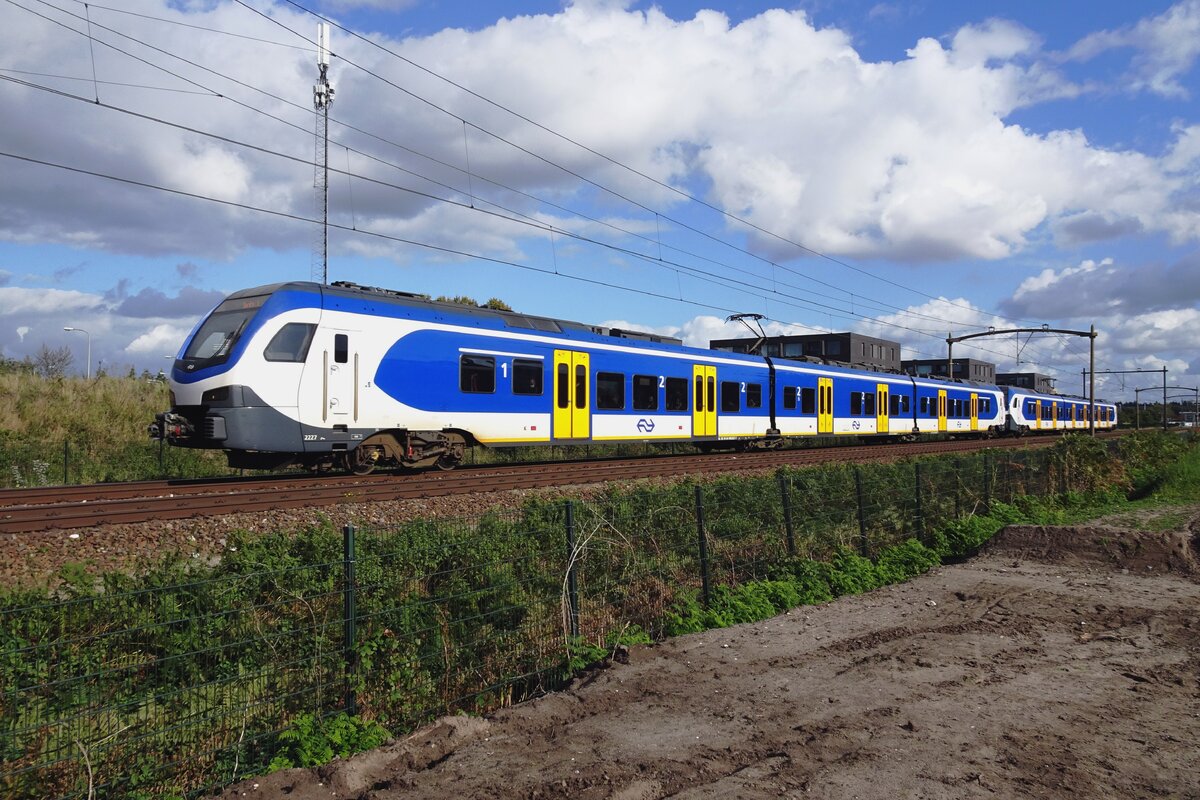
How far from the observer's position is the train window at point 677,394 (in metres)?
22.8

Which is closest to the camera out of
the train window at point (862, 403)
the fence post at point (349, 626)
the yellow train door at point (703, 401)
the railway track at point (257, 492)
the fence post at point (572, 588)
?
the fence post at point (349, 626)

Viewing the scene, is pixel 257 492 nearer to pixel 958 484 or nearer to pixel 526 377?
pixel 526 377

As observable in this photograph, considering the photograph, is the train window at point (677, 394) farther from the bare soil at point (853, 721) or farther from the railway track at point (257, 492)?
the bare soil at point (853, 721)

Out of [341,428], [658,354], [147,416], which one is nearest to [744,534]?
[341,428]

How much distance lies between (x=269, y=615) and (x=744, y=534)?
558 cm

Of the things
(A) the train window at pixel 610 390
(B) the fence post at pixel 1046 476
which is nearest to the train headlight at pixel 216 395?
(A) the train window at pixel 610 390

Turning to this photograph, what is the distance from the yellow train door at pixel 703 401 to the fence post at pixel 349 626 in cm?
1862

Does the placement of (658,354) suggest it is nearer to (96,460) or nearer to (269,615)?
(96,460)

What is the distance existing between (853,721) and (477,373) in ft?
41.6

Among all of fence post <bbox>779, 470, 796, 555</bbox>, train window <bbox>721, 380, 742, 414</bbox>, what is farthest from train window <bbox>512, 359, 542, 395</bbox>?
fence post <bbox>779, 470, 796, 555</bbox>

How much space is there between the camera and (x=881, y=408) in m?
34.2

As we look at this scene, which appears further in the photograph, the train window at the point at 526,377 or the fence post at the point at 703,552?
the train window at the point at 526,377

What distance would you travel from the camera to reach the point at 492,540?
7.93 meters

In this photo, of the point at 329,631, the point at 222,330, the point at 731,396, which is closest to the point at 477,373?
the point at 222,330
